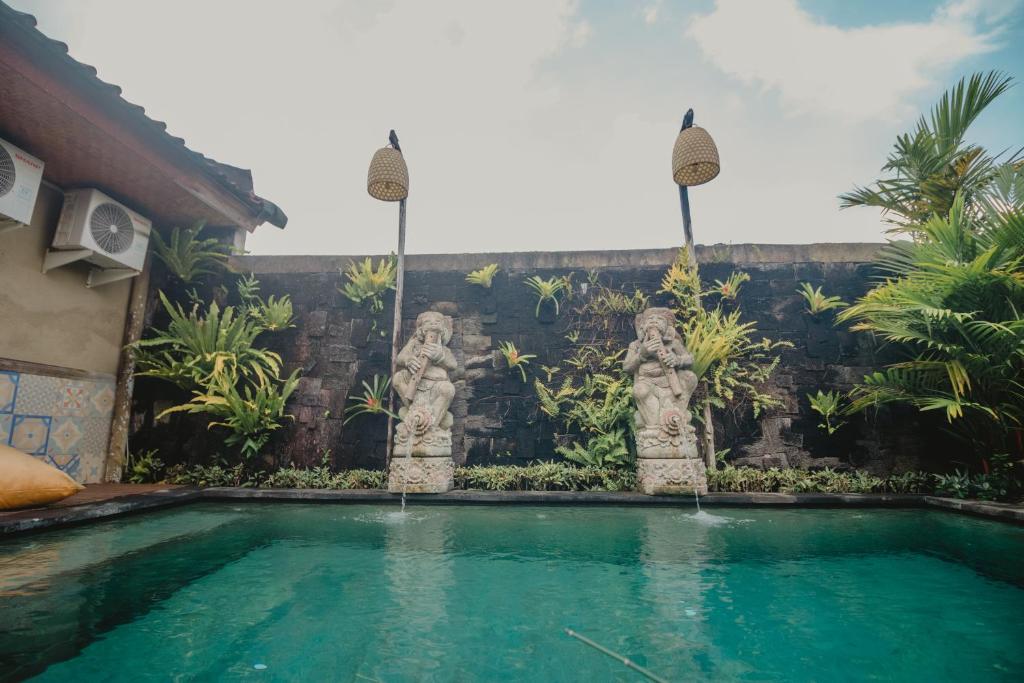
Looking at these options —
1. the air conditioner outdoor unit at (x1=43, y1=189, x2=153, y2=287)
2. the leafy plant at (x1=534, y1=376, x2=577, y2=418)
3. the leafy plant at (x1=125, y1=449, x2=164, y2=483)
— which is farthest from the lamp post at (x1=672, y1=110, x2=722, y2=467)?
the air conditioner outdoor unit at (x1=43, y1=189, x2=153, y2=287)

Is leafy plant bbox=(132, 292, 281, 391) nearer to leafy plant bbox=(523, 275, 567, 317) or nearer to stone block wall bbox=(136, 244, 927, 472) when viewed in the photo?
stone block wall bbox=(136, 244, 927, 472)

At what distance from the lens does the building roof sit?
3.18 metres

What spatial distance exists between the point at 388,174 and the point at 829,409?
5.86 meters

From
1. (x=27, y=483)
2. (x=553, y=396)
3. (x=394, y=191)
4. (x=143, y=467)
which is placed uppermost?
(x=394, y=191)

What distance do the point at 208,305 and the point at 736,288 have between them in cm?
709

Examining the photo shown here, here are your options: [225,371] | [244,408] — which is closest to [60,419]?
[225,371]

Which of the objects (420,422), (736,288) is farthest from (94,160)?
(736,288)

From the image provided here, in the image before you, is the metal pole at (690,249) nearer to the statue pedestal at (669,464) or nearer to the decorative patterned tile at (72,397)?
the statue pedestal at (669,464)

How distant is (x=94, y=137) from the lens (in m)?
3.89

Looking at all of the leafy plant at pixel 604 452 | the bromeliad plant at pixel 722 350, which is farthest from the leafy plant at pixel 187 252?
the bromeliad plant at pixel 722 350

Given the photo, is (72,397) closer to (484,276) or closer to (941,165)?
(484,276)

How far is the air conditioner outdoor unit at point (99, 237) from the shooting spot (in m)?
4.50

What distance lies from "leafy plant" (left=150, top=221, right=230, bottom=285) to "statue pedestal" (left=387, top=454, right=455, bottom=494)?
3.84 metres

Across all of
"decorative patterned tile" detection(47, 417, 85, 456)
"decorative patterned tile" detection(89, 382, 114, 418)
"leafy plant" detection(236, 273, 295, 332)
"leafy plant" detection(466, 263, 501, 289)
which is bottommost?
"decorative patterned tile" detection(47, 417, 85, 456)
